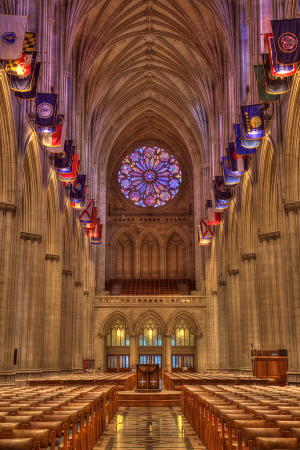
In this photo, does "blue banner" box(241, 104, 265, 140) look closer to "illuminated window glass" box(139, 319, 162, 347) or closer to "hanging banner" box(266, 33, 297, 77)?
"hanging banner" box(266, 33, 297, 77)

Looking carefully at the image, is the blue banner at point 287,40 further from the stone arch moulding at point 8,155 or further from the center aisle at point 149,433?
the center aisle at point 149,433

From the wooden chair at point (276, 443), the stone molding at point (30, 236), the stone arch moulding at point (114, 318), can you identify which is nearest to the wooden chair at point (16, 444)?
the wooden chair at point (276, 443)

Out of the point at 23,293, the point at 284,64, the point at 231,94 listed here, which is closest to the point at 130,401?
the point at 23,293

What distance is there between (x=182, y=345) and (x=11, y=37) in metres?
32.7

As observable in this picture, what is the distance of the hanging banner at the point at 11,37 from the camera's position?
13.4 meters

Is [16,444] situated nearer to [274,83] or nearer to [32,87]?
[32,87]

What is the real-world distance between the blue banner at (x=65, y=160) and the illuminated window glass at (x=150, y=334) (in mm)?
22193

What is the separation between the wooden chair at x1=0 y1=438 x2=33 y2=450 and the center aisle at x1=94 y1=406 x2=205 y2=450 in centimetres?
446

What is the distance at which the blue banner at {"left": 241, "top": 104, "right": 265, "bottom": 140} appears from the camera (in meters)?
18.0

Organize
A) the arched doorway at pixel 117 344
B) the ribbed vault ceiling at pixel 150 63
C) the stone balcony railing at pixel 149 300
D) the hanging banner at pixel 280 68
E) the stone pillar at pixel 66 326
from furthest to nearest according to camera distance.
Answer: the arched doorway at pixel 117 344 → the stone balcony railing at pixel 149 300 → the ribbed vault ceiling at pixel 150 63 → the stone pillar at pixel 66 326 → the hanging banner at pixel 280 68

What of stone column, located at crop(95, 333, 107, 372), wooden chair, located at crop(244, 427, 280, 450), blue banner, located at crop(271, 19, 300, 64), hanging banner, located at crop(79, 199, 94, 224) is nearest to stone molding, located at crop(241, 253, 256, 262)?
hanging banner, located at crop(79, 199, 94, 224)

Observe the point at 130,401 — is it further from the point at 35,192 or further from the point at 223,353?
the point at 223,353

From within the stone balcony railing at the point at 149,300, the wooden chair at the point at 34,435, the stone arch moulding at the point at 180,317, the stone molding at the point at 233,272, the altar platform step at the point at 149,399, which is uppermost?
the stone molding at the point at 233,272

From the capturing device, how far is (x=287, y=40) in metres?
13.4
